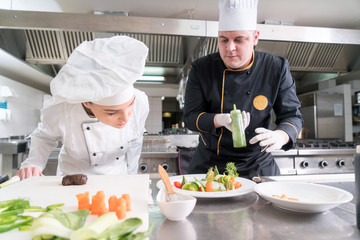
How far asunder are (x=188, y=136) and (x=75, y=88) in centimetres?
256

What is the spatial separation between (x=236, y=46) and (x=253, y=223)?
102 centimetres

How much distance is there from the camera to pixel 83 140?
4.85ft

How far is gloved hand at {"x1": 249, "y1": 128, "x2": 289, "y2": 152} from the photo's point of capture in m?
1.21

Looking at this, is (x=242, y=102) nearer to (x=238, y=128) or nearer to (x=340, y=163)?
(x=238, y=128)

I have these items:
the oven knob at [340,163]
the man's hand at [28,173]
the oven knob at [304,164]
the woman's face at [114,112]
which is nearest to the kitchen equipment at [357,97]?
the oven knob at [340,163]

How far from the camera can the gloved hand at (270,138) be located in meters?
1.21

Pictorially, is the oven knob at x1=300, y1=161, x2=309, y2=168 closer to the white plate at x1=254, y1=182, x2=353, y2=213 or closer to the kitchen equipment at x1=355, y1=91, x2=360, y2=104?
the white plate at x1=254, y1=182, x2=353, y2=213

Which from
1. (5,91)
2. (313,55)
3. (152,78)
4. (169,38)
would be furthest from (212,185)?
(152,78)

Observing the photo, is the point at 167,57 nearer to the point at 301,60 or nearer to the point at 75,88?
the point at 301,60

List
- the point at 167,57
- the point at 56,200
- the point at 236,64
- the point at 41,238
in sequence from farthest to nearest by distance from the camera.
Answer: the point at 167,57 → the point at 236,64 → the point at 56,200 → the point at 41,238

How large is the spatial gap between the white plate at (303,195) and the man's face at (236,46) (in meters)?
0.77

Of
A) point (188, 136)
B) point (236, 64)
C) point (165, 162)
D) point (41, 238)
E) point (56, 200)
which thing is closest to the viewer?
point (41, 238)

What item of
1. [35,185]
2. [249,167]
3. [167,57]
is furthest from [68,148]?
[167,57]

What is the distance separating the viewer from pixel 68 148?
5.00 feet
